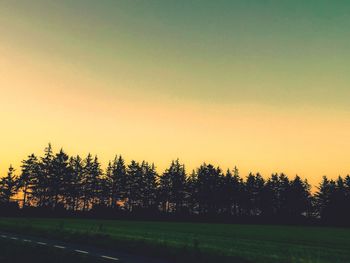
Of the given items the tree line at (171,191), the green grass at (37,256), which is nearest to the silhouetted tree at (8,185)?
the tree line at (171,191)

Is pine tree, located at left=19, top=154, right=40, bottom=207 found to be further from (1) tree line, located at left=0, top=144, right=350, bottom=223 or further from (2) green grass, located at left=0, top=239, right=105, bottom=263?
(2) green grass, located at left=0, top=239, right=105, bottom=263

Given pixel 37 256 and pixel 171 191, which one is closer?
pixel 37 256

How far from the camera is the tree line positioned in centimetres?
11264

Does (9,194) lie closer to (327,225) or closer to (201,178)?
(201,178)

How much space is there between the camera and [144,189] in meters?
136

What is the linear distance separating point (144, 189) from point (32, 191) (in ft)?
122

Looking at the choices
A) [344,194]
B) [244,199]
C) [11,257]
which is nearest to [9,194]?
[244,199]

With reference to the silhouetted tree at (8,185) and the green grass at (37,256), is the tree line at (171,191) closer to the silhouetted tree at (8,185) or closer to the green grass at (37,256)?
the silhouetted tree at (8,185)

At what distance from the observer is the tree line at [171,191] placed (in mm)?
112644

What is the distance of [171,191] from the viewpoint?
14038 centimetres

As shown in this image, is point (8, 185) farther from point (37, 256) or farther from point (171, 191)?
point (37, 256)

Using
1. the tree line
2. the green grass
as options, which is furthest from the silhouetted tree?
the green grass

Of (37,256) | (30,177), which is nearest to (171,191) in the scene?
(30,177)

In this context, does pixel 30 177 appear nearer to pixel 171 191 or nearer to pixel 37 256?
pixel 171 191
